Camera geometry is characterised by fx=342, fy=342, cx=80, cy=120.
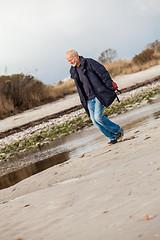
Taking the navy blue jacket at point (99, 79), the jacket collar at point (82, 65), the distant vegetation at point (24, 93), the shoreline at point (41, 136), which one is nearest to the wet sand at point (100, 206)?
the navy blue jacket at point (99, 79)

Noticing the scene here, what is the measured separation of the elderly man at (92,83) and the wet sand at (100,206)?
4.67 feet

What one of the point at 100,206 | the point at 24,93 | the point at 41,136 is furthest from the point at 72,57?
the point at 24,93

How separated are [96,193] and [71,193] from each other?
440 millimetres

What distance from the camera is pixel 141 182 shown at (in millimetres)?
3168

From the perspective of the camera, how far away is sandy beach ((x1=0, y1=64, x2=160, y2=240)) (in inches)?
93.5

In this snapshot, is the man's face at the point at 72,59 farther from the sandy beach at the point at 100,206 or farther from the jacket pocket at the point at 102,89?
the sandy beach at the point at 100,206

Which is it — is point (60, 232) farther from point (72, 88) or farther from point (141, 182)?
point (72, 88)

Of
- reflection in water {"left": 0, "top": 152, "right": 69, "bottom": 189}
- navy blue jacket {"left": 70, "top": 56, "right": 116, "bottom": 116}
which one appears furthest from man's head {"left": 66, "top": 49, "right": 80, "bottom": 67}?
reflection in water {"left": 0, "top": 152, "right": 69, "bottom": 189}

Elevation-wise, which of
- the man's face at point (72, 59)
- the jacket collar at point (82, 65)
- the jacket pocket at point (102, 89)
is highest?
the man's face at point (72, 59)

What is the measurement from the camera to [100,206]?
2918 millimetres

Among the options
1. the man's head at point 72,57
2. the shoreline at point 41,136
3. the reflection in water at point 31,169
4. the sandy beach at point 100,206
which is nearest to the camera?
the sandy beach at point 100,206

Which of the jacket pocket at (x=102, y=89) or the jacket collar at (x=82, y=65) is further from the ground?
the jacket collar at (x=82, y=65)

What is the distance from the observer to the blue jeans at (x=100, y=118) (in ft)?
20.5

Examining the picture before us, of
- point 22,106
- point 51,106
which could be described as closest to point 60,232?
point 51,106
